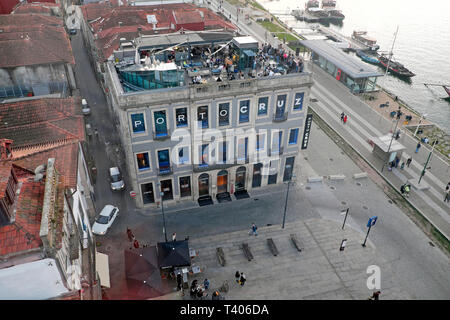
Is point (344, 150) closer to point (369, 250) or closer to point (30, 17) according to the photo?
point (369, 250)

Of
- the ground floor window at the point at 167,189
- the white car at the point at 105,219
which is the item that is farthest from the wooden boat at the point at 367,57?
the white car at the point at 105,219

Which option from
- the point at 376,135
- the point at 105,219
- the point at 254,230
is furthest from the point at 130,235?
the point at 376,135

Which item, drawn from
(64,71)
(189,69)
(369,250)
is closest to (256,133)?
(189,69)

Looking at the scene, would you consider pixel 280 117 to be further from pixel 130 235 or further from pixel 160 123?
pixel 130 235

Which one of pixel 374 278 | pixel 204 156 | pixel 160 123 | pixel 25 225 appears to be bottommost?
pixel 374 278

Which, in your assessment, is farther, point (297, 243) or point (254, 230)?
point (254, 230)

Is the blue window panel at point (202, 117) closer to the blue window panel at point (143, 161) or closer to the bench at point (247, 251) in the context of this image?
the blue window panel at point (143, 161)
